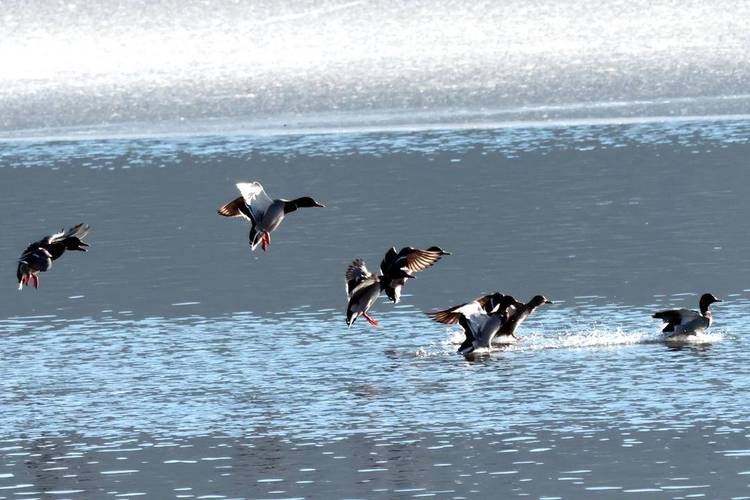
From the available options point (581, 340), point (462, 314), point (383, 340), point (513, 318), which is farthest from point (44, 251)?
point (581, 340)

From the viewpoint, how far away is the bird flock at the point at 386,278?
22.1m

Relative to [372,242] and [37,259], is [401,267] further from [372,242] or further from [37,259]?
[372,242]

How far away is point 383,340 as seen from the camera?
24406 mm

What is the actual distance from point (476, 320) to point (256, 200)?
11.1 ft

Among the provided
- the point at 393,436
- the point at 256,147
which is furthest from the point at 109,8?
the point at 393,436

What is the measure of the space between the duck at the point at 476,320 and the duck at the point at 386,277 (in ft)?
2.52

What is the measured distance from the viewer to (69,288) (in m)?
30.8

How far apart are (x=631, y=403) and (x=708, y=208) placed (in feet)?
59.8

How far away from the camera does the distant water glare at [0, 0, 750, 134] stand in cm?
5609

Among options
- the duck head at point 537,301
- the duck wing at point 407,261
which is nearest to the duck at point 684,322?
the duck head at point 537,301

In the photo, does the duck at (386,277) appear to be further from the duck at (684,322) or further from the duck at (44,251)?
the duck at (44,251)

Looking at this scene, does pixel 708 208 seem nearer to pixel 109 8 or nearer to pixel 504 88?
pixel 504 88

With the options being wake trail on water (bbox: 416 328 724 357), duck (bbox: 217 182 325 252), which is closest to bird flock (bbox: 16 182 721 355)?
duck (bbox: 217 182 325 252)

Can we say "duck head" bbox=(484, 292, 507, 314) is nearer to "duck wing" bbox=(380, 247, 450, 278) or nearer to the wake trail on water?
the wake trail on water
